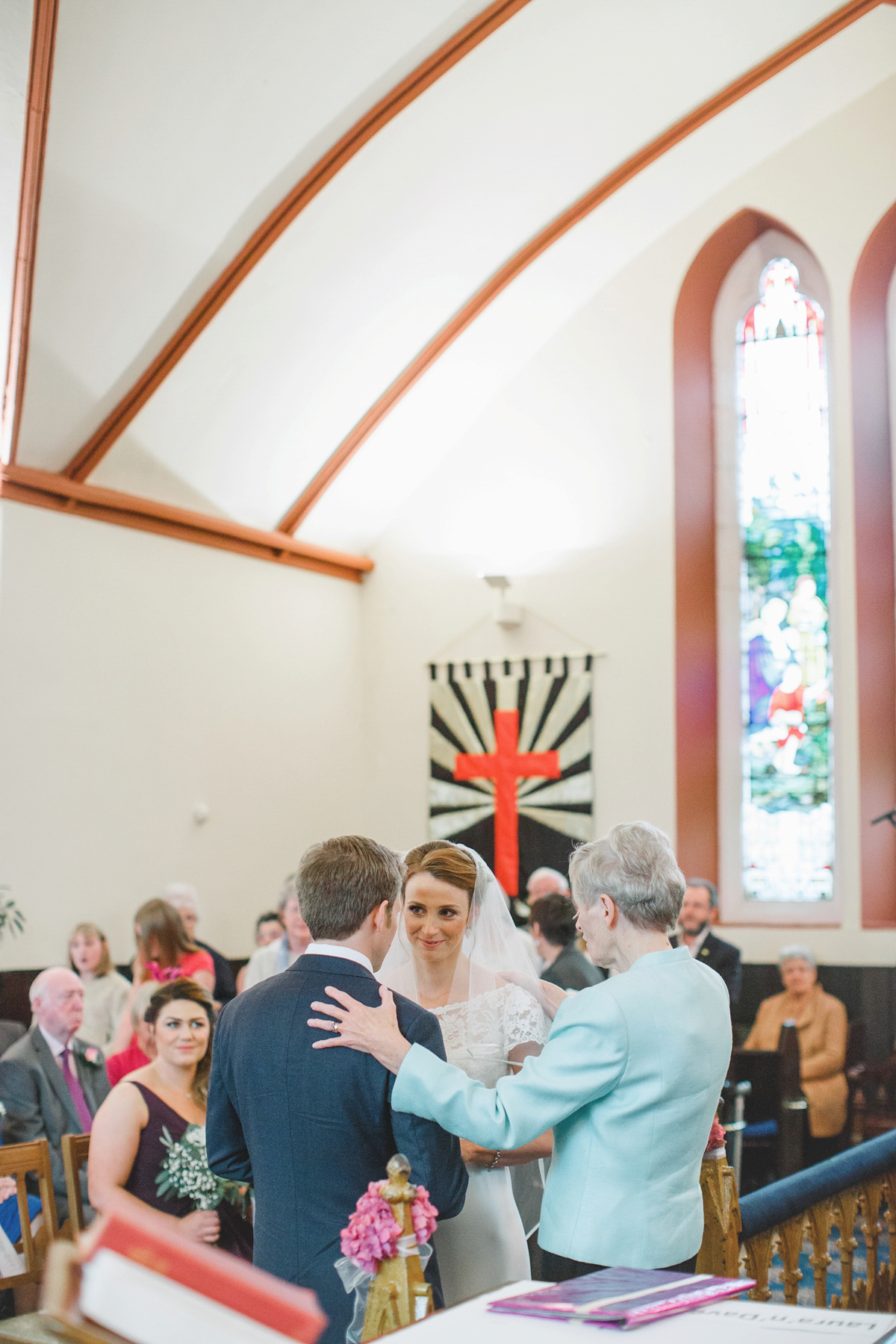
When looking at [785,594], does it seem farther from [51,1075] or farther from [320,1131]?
[320,1131]

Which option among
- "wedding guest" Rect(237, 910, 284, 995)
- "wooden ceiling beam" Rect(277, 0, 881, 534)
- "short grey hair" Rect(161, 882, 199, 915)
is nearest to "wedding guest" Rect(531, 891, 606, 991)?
"wedding guest" Rect(237, 910, 284, 995)

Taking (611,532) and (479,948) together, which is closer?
(479,948)

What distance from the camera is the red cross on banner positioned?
28.8 feet

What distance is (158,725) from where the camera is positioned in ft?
24.6

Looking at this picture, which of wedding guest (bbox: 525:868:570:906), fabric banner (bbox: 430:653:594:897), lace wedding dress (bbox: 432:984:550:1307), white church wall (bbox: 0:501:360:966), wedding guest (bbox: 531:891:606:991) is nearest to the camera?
lace wedding dress (bbox: 432:984:550:1307)

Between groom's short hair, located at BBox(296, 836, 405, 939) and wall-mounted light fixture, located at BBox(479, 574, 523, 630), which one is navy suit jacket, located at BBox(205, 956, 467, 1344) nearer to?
groom's short hair, located at BBox(296, 836, 405, 939)

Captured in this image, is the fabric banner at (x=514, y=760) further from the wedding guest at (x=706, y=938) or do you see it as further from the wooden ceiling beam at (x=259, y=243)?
the wooden ceiling beam at (x=259, y=243)

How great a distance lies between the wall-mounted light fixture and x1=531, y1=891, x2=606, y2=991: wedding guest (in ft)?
12.6

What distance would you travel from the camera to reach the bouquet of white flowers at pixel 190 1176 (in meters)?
3.20

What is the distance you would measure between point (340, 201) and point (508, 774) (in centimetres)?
378

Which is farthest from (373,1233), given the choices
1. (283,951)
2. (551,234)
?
(551,234)

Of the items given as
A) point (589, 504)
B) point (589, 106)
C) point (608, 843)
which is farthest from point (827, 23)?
point (608, 843)

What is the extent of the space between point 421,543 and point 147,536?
2424mm

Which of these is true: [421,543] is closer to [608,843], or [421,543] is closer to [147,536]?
[147,536]
